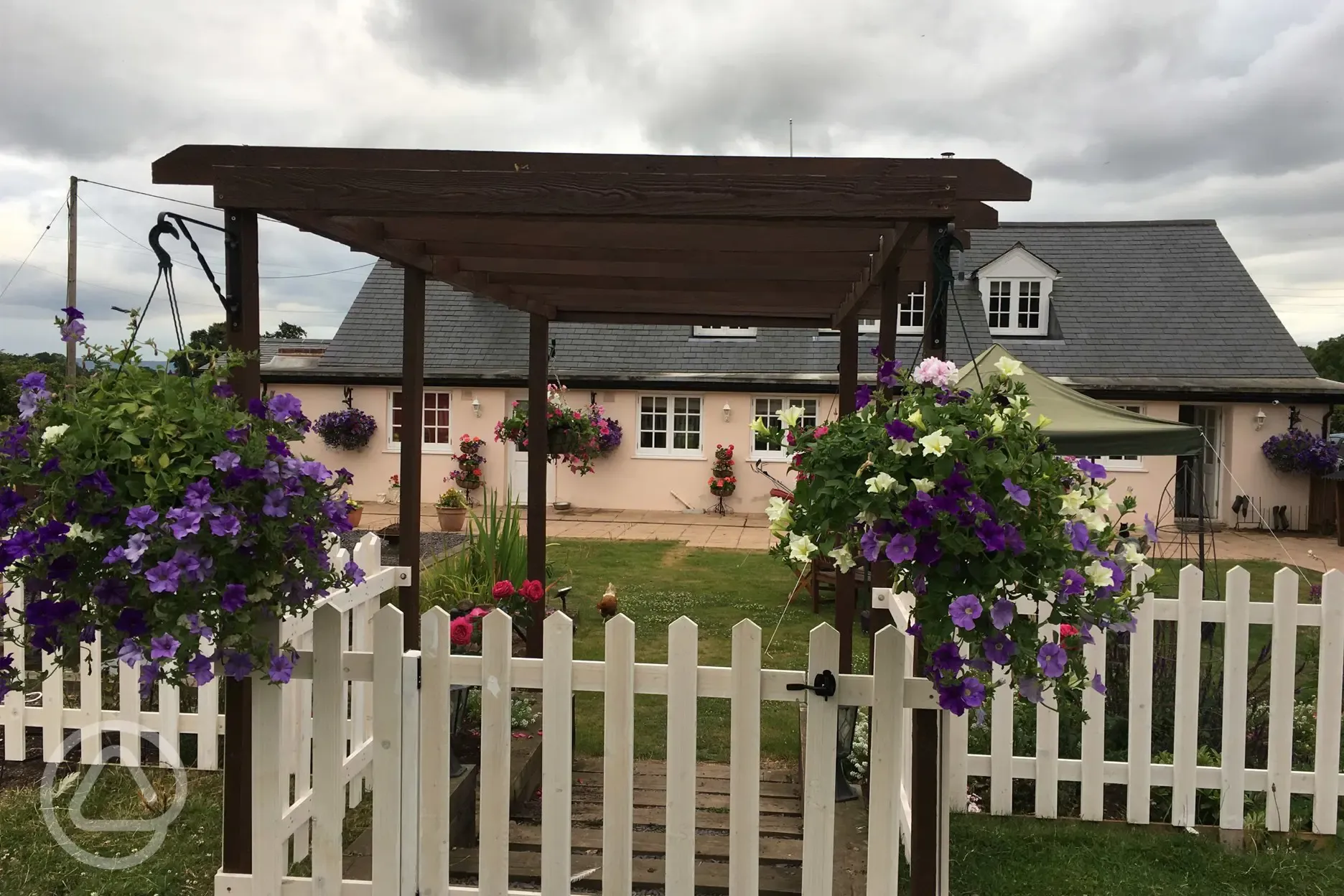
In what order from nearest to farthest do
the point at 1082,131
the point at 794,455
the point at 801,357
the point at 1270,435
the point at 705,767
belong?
the point at 794,455, the point at 705,767, the point at 1270,435, the point at 801,357, the point at 1082,131

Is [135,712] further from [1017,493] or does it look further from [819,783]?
[1017,493]

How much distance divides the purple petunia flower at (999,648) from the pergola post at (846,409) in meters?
1.64

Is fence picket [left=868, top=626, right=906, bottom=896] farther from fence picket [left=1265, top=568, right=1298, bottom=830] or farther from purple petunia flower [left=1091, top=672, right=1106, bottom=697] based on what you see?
fence picket [left=1265, top=568, right=1298, bottom=830]

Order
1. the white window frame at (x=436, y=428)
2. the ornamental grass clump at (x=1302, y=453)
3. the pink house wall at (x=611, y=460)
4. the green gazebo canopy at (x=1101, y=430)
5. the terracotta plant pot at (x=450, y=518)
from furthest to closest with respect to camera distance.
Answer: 1. the white window frame at (x=436, y=428)
2. the pink house wall at (x=611, y=460)
3. the ornamental grass clump at (x=1302, y=453)
4. the terracotta plant pot at (x=450, y=518)
5. the green gazebo canopy at (x=1101, y=430)

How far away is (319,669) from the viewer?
2354 millimetres

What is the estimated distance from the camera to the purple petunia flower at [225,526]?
1.76m

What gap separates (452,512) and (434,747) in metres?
10.6

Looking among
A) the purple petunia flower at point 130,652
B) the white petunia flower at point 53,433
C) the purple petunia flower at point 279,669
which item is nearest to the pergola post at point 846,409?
the purple petunia flower at point 279,669

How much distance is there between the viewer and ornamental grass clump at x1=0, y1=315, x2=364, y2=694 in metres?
1.79

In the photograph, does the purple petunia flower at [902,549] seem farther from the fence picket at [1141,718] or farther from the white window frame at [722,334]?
the white window frame at [722,334]

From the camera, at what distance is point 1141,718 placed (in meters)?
3.47

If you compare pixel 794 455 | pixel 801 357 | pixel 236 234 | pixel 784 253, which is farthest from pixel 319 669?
pixel 801 357

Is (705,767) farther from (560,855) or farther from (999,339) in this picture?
(999,339)

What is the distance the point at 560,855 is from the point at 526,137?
1866 cm
